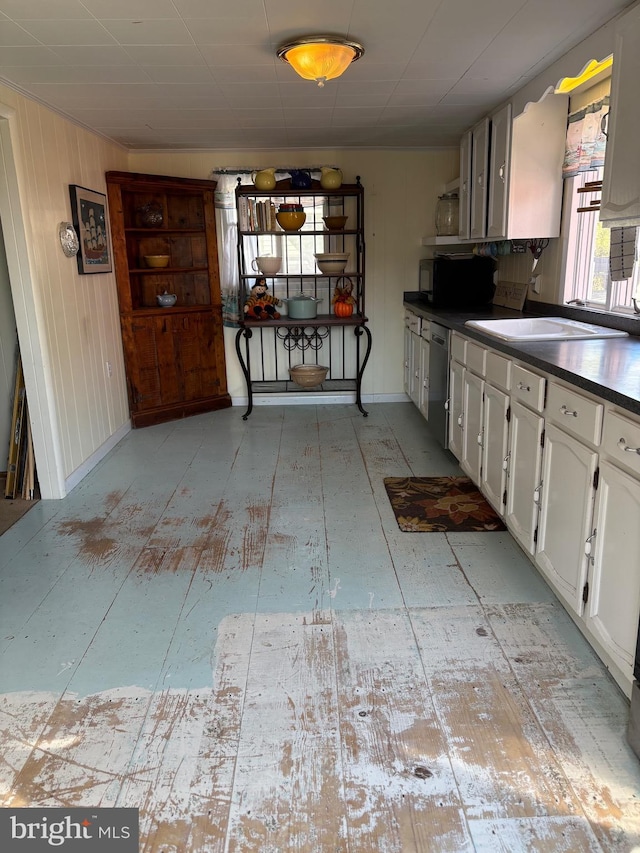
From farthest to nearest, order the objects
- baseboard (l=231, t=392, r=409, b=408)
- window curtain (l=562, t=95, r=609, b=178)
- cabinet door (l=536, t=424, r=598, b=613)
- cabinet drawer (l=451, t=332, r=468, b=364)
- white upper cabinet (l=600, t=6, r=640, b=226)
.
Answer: baseboard (l=231, t=392, r=409, b=408) < cabinet drawer (l=451, t=332, r=468, b=364) < window curtain (l=562, t=95, r=609, b=178) < white upper cabinet (l=600, t=6, r=640, b=226) < cabinet door (l=536, t=424, r=598, b=613)

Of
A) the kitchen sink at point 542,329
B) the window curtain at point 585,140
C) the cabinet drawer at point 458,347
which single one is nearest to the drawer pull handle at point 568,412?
the kitchen sink at point 542,329

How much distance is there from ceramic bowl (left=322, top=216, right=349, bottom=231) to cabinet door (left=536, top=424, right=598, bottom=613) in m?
3.25

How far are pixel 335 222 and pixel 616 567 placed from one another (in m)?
3.90

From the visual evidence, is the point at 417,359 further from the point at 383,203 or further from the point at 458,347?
the point at 383,203

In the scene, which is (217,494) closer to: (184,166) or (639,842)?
(639,842)

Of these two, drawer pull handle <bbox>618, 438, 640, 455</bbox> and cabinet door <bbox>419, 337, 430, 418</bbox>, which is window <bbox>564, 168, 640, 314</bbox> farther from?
drawer pull handle <bbox>618, 438, 640, 455</bbox>

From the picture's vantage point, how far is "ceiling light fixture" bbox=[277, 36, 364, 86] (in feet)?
8.48

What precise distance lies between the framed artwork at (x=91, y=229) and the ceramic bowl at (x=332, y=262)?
1.63m

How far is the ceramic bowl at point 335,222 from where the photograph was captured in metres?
5.02

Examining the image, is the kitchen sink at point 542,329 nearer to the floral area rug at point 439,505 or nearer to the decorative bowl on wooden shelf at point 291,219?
the floral area rug at point 439,505

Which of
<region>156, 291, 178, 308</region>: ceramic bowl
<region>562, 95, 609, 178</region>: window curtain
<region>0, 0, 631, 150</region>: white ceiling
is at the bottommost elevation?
<region>156, 291, 178, 308</region>: ceramic bowl

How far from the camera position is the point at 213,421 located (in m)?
5.16

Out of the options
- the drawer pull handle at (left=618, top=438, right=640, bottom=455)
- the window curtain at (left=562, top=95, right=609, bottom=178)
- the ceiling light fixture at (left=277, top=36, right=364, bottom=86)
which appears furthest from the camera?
the window curtain at (left=562, top=95, right=609, bottom=178)

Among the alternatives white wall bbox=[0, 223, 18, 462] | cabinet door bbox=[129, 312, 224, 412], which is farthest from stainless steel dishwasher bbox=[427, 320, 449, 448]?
white wall bbox=[0, 223, 18, 462]
